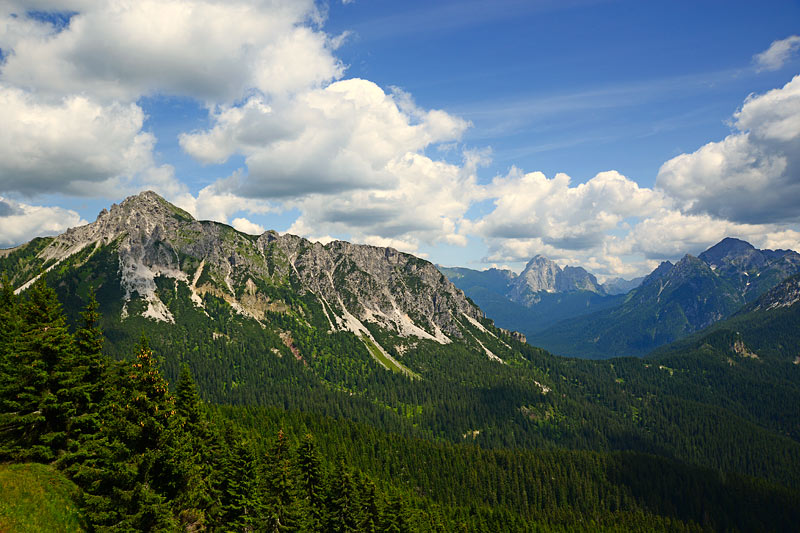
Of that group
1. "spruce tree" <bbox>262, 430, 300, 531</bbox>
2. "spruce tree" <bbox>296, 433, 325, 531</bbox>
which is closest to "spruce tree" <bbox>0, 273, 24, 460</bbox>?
"spruce tree" <bbox>262, 430, 300, 531</bbox>

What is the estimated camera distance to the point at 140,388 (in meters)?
33.5

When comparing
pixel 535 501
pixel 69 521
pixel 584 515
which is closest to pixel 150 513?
pixel 69 521

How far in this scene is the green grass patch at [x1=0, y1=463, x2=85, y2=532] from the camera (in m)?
30.1

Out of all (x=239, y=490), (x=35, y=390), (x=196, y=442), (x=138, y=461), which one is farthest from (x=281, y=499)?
(x=35, y=390)

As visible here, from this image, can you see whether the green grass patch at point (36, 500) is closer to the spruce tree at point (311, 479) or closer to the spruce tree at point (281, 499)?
the spruce tree at point (281, 499)

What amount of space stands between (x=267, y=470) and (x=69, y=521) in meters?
31.2

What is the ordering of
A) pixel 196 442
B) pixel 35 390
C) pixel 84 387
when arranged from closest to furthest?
1. pixel 35 390
2. pixel 84 387
3. pixel 196 442

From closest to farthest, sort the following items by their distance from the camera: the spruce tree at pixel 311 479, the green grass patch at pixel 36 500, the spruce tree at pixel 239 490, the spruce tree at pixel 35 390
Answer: the green grass patch at pixel 36 500, the spruce tree at pixel 35 390, the spruce tree at pixel 239 490, the spruce tree at pixel 311 479

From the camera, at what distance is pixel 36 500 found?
32.2 metres

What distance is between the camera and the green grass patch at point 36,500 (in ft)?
98.9

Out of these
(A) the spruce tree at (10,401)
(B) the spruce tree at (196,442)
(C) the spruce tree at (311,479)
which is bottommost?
(C) the spruce tree at (311,479)

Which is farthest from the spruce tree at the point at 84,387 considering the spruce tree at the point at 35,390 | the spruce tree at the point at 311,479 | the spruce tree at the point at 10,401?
the spruce tree at the point at 311,479

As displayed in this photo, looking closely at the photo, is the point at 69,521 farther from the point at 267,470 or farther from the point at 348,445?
the point at 348,445

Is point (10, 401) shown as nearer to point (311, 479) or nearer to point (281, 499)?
point (281, 499)
